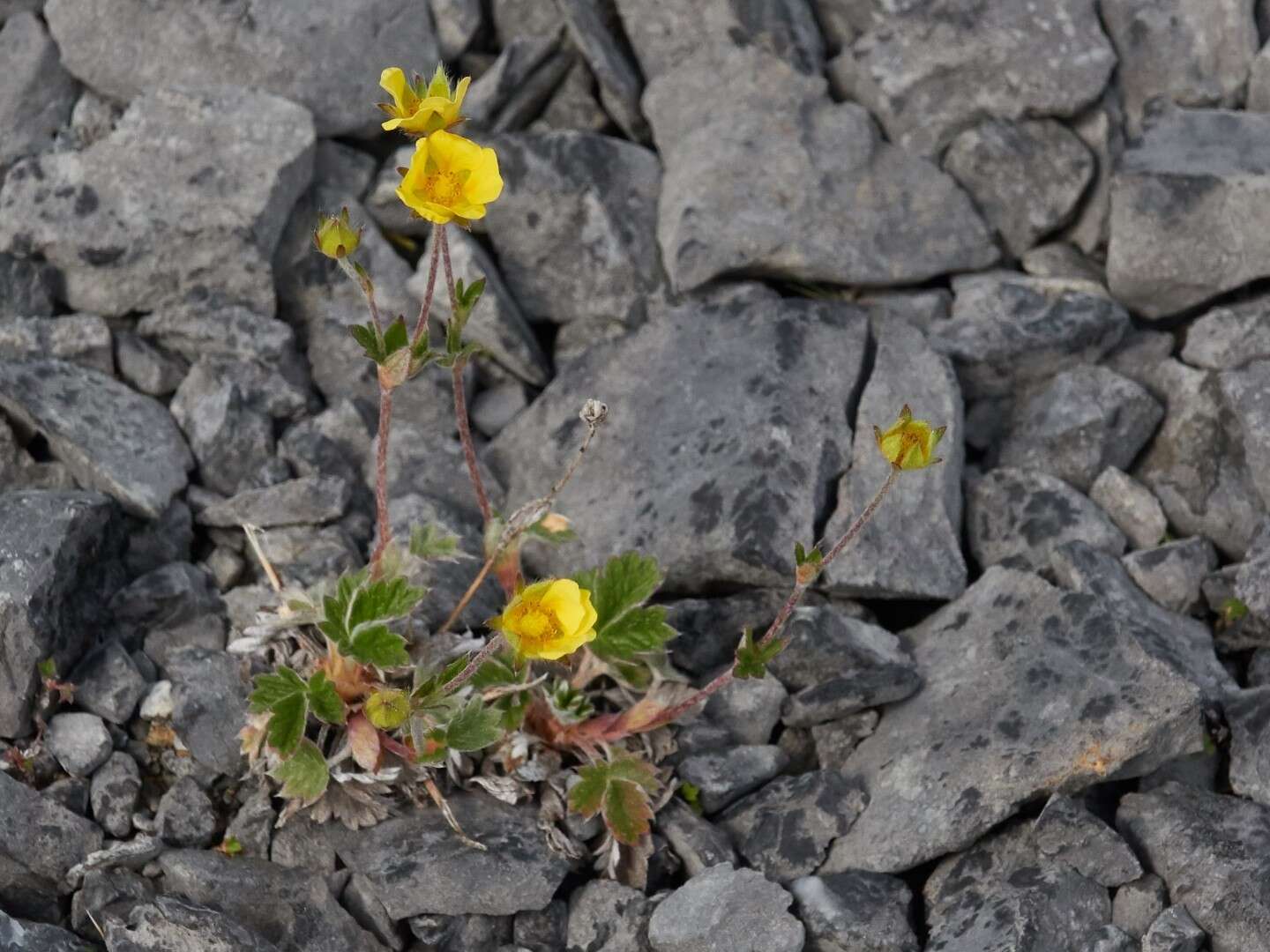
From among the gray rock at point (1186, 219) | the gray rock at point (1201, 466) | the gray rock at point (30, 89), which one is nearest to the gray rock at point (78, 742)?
the gray rock at point (30, 89)

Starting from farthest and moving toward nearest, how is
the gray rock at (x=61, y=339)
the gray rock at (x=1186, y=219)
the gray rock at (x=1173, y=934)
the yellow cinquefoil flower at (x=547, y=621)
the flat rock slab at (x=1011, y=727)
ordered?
the gray rock at (x=1186, y=219), the gray rock at (x=61, y=339), the flat rock slab at (x=1011, y=727), the gray rock at (x=1173, y=934), the yellow cinquefoil flower at (x=547, y=621)

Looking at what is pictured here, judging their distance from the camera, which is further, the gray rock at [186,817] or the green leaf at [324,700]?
the gray rock at [186,817]

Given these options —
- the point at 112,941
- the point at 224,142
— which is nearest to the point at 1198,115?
the point at 224,142

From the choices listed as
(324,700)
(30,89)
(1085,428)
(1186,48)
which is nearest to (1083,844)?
(1085,428)

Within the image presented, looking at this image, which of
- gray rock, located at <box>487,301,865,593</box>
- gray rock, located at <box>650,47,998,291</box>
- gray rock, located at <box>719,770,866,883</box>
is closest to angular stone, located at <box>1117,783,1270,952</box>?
gray rock, located at <box>719,770,866,883</box>

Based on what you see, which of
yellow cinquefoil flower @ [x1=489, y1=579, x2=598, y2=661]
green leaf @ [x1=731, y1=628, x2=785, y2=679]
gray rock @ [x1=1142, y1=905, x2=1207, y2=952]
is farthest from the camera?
green leaf @ [x1=731, y1=628, x2=785, y2=679]

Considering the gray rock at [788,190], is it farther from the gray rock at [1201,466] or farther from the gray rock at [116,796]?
the gray rock at [116,796]

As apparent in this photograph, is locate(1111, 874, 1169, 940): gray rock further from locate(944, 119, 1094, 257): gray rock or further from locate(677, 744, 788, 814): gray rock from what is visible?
locate(944, 119, 1094, 257): gray rock
